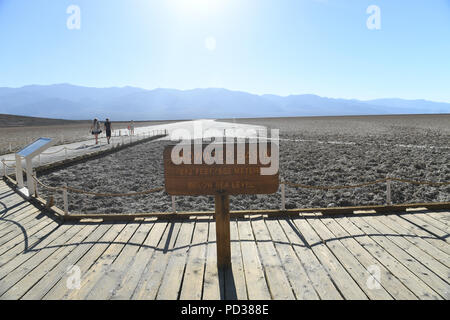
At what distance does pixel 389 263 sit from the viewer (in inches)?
158

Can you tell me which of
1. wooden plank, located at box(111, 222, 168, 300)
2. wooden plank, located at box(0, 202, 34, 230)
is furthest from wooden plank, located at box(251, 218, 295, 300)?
wooden plank, located at box(0, 202, 34, 230)

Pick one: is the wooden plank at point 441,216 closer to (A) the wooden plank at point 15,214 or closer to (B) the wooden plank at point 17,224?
(B) the wooden plank at point 17,224

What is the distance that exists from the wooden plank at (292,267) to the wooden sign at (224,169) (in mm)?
1044

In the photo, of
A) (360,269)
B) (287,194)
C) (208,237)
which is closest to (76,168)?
(287,194)

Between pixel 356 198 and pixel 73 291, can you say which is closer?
pixel 73 291

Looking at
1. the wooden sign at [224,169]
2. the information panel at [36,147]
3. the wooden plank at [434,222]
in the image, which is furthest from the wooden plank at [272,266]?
the information panel at [36,147]

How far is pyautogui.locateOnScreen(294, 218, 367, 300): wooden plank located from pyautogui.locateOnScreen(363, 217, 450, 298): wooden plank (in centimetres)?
88

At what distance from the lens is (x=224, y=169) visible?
3922mm

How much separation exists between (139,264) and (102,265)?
501mm

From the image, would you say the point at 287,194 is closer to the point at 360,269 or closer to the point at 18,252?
the point at 360,269

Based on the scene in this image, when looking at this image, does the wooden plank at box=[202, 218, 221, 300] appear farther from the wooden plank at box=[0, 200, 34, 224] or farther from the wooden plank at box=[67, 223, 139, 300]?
the wooden plank at box=[0, 200, 34, 224]

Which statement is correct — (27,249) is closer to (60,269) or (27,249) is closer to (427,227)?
(60,269)

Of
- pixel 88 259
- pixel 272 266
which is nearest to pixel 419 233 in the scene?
pixel 272 266

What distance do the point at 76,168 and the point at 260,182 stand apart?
1329cm
